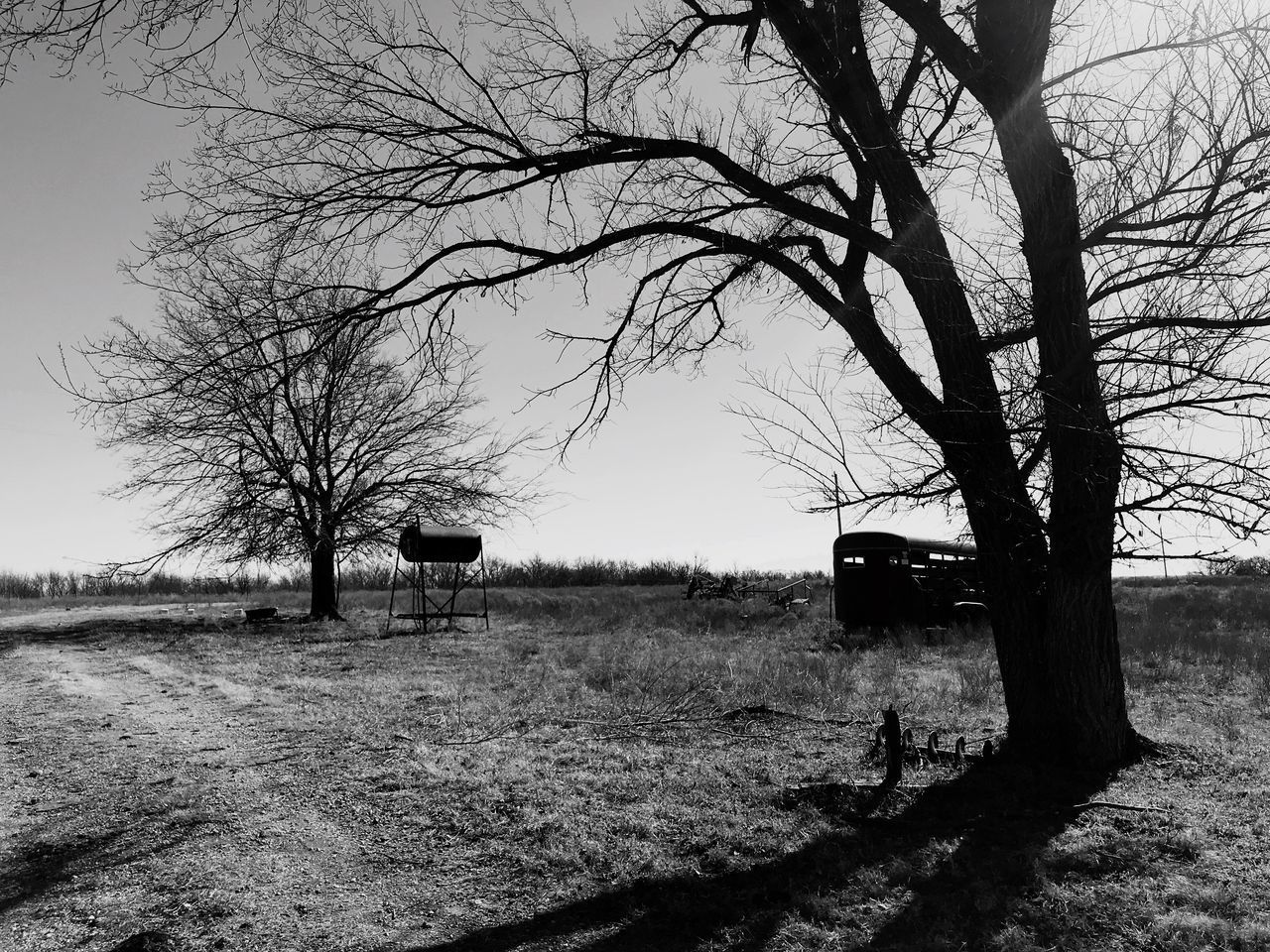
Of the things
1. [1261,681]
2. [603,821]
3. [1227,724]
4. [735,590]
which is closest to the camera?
[603,821]

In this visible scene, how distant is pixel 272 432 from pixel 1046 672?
1870cm

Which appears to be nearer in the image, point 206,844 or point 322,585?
point 206,844

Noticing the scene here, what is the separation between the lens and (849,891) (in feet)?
13.3

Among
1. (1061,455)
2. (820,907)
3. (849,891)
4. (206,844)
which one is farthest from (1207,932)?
(206,844)

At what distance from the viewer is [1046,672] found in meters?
6.15

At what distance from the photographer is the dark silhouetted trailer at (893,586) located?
17.3m

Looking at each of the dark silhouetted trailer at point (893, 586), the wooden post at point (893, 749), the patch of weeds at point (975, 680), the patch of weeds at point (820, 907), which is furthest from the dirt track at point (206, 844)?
the dark silhouetted trailer at point (893, 586)

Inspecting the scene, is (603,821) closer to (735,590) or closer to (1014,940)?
(1014,940)

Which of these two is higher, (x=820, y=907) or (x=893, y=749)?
(x=893, y=749)

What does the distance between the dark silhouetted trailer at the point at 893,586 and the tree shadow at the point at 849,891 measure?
1218cm

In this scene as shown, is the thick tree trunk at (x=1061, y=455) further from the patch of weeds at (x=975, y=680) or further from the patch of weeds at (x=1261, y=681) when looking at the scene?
the patch of weeds at (x=1261, y=681)

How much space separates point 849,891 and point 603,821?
4.91 feet

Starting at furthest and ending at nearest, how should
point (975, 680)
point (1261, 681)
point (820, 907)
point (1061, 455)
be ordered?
point (1261, 681) → point (975, 680) → point (1061, 455) → point (820, 907)

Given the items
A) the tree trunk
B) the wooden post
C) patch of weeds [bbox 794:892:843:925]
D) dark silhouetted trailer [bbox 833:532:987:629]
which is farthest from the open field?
the tree trunk
